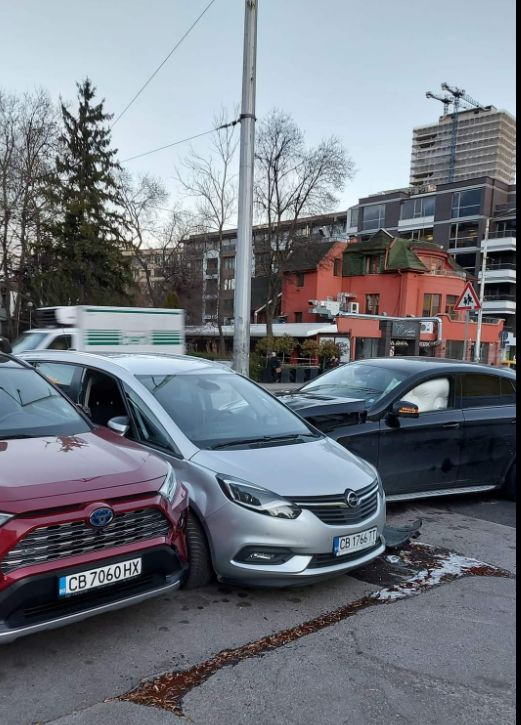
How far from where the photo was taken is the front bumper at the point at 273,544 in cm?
352

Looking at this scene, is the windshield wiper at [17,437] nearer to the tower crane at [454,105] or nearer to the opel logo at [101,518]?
the opel logo at [101,518]

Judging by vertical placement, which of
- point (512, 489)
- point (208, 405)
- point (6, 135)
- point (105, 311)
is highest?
point (6, 135)

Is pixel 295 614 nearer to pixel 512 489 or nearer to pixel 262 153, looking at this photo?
pixel 512 489

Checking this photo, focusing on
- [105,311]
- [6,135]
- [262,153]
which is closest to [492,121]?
[262,153]

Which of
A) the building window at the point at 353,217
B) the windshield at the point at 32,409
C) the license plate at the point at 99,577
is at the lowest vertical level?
the license plate at the point at 99,577

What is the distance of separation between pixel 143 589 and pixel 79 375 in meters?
2.81

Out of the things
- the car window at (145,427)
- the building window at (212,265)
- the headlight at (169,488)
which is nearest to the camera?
the headlight at (169,488)

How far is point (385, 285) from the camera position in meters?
43.3

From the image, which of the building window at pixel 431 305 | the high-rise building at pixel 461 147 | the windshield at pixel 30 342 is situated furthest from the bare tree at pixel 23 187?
the high-rise building at pixel 461 147

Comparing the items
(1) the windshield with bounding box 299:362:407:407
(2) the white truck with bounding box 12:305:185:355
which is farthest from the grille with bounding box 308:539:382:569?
(2) the white truck with bounding box 12:305:185:355

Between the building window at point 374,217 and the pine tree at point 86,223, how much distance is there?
39.7 metres

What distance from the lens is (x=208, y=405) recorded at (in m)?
4.77

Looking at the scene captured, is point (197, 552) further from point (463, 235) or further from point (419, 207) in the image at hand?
point (419, 207)

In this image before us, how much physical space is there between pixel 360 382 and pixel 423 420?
3.03 feet
